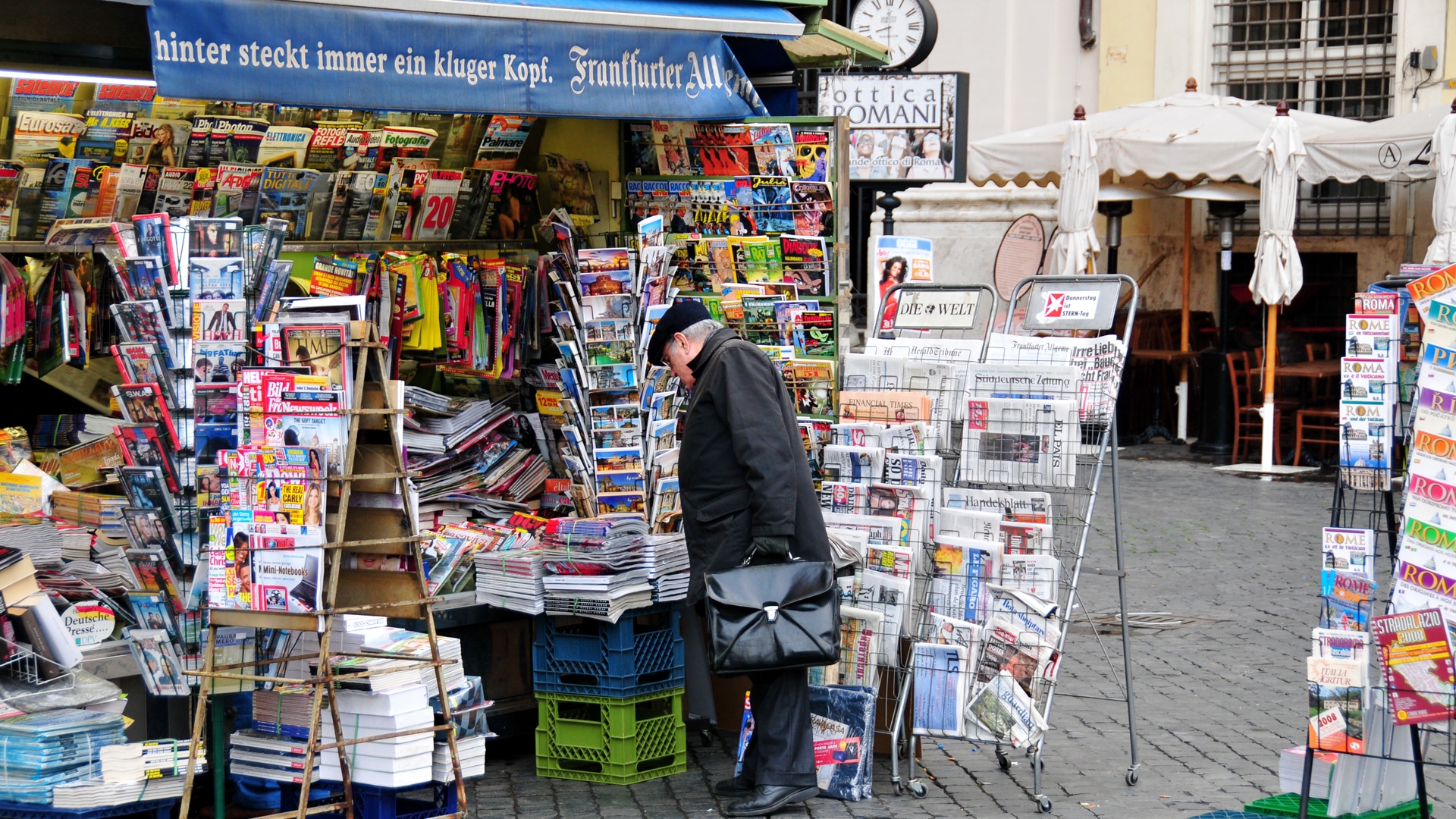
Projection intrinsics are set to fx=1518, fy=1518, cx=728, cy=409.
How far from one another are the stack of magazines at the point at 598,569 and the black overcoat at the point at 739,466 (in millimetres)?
249

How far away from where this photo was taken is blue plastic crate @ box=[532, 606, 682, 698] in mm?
5059

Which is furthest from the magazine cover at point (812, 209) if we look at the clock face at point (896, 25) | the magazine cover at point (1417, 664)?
the clock face at point (896, 25)

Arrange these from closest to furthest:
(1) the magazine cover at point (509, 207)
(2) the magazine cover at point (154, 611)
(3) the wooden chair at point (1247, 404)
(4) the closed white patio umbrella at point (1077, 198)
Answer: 1. (2) the magazine cover at point (154, 611)
2. (1) the magazine cover at point (509, 207)
3. (4) the closed white patio umbrella at point (1077, 198)
4. (3) the wooden chair at point (1247, 404)

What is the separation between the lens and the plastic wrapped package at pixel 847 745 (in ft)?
16.2

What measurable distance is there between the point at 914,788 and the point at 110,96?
362 cm

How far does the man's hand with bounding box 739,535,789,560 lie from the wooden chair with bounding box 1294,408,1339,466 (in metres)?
8.15

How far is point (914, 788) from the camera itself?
4977mm

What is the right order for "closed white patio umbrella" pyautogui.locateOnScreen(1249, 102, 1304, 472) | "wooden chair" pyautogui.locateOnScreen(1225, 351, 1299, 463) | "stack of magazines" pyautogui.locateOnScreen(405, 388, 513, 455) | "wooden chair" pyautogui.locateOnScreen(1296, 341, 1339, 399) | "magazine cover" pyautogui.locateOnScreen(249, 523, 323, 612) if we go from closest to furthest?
"magazine cover" pyautogui.locateOnScreen(249, 523, 323, 612)
"stack of magazines" pyautogui.locateOnScreen(405, 388, 513, 455)
"closed white patio umbrella" pyautogui.locateOnScreen(1249, 102, 1304, 472)
"wooden chair" pyautogui.locateOnScreen(1225, 351, 1299, 463)
"wooden chair" pyautogui.locateOnScreen(1296, 341, 1339, 399)

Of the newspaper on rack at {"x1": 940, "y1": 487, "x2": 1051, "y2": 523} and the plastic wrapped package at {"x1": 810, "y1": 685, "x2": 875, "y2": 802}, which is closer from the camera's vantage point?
the plastic wrapped package at {"x1": 810, "y1": 685, "x2": 875, "y2": 802}

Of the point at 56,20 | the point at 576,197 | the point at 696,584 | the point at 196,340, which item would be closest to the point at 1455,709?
the point at 696,584

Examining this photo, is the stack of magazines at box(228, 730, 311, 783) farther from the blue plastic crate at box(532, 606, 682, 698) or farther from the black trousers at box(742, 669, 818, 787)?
the black trousers at box(742, 669, 818, 787)

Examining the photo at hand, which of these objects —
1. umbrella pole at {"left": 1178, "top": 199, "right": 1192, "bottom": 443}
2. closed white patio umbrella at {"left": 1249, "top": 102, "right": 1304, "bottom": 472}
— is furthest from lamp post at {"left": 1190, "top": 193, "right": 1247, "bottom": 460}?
closed white patio umbrella at {"left": 1249, "top": 102, "right": 1304, "bottom": 472}

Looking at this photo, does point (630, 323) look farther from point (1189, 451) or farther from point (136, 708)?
point (1189, 451)

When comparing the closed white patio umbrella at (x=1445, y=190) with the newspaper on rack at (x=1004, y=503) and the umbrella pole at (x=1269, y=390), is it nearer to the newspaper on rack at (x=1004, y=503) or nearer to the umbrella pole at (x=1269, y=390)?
the umbrella pole at (x=1269, y=390)
